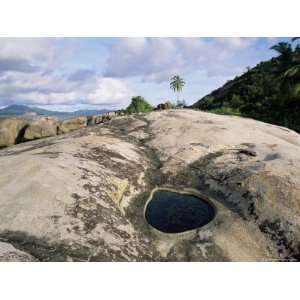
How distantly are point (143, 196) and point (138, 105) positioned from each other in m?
63.1

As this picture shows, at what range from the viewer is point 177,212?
755 inches

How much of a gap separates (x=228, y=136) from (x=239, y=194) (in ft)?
27.3

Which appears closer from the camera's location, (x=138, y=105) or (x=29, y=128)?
(x=29, y=128)

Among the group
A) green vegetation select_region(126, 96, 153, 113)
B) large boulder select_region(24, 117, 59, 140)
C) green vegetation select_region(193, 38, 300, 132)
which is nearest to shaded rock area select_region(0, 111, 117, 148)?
large boulder select_region(24, 117, 59, 140)

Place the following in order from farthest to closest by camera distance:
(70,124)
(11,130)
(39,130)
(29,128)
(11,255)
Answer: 1. (70,124)
2. (11,130)
3. (29,128)
4. (39,130)
5. (11,255)

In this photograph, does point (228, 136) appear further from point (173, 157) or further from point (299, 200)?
point (299, 200)

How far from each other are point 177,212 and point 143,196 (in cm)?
230

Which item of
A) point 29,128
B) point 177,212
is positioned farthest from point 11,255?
point 29,128

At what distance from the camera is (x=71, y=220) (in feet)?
51.4

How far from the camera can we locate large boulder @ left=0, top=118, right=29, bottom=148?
46344 mm

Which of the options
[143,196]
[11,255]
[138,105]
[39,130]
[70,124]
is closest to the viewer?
[11,255]

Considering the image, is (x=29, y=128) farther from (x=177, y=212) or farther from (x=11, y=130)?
(x=177, y=212)

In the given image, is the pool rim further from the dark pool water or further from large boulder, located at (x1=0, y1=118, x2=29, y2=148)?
large boulder, located at (x1=0, y1=118, x2=29, y2=148)

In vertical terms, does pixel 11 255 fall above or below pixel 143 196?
above
